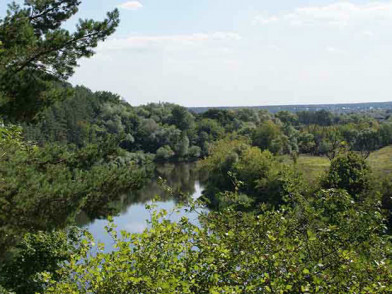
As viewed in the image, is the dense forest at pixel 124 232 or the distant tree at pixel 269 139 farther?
the distant tree at pixel 269 139

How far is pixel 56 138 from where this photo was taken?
7181 centimetres

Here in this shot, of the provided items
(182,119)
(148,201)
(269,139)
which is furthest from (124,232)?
(182,119)

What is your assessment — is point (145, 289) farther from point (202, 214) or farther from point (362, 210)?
point (362, 210)

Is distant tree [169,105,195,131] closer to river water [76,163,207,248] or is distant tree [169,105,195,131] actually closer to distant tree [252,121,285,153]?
river water [76,163,207,248]

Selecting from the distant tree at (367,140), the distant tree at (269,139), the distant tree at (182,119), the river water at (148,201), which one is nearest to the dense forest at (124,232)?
the river water at (148,201)

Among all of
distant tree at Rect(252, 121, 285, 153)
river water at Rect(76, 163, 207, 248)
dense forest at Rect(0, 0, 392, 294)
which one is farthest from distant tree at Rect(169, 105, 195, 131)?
dense forest at Rect(0, 0, 392, 294)

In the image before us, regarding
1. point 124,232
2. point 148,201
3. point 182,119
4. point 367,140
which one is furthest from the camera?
point 182,119

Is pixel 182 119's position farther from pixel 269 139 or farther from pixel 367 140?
pixel 367 140

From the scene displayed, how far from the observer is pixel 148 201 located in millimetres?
53031

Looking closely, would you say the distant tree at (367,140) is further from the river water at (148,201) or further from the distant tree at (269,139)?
the river water at (148,201)

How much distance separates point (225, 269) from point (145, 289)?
4.15 ft

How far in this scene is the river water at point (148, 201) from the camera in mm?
37000

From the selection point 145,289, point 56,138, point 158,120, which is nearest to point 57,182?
point 145,289

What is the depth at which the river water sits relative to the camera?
37.0 metres
